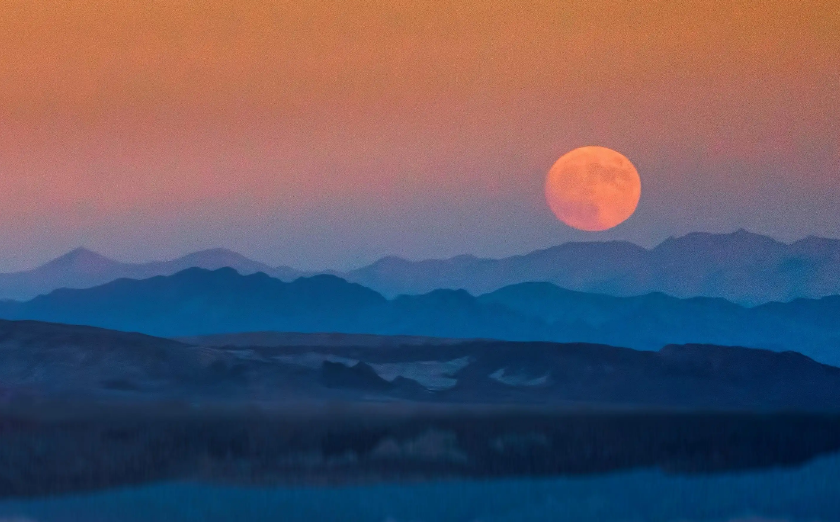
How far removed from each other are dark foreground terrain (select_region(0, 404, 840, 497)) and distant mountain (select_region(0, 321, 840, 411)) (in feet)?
27.0

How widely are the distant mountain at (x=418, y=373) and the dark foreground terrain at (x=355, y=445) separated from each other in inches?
324

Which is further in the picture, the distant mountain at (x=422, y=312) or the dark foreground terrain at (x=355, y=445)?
the distant mountain at (x=422, y=312)

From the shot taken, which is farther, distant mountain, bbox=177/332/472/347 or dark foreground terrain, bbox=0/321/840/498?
distant mountain, bbox=177/332/472/347

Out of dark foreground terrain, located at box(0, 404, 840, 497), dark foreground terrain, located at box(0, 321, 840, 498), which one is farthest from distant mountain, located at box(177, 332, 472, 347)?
dark foreground terrain, located at box(0, 404, 840, 497)

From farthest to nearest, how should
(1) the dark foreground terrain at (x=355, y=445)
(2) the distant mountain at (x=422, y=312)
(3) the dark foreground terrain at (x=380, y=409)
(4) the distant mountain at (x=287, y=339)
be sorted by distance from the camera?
1. (4) the distant mountain at (x=287, y=339)
2. (2) the distant mountain at (x=422, y=312)
3. (3) the dark foreground terrain at (x=380, y=409)
4. (1) the dark foreground terrain at (x=355, y=445)

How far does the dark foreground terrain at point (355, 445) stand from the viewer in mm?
27703

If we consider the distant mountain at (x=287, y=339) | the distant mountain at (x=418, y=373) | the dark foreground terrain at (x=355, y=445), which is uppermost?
the distant mountain at (x=287, y=339)

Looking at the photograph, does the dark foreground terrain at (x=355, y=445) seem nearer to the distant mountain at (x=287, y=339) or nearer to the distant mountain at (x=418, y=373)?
the distant mountain at (x=418, y=373)

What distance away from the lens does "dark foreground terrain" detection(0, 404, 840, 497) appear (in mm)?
27703

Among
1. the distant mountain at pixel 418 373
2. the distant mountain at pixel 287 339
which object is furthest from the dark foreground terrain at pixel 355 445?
the distant mountain at pixel 287 339

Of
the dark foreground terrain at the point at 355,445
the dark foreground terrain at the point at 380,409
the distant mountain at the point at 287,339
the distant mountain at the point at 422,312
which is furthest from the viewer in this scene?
the distant mountain at the point at 287,339

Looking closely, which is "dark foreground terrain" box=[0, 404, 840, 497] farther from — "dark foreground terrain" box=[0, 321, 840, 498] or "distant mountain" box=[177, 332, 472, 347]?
"distant mountain" box=[177, 332, 472, 347]

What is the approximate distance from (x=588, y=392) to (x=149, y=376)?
89.0ft

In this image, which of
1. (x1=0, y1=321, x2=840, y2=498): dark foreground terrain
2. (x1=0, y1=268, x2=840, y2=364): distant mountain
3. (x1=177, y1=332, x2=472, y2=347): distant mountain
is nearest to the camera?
(x1=0, y1=321, x2=840, y2=498): dark foreground terrain
